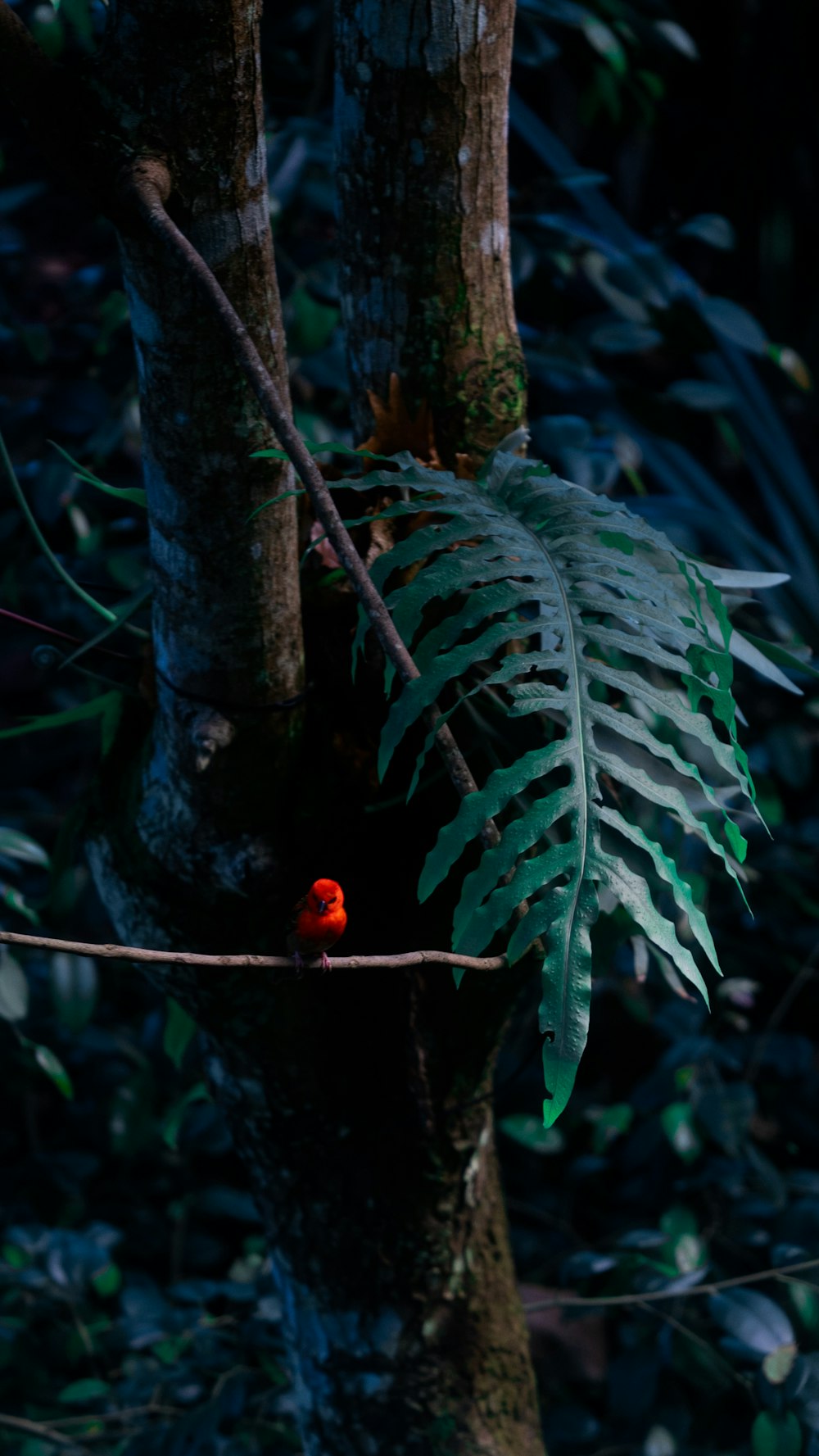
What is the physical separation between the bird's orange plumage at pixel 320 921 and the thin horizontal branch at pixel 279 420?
11 centimetres

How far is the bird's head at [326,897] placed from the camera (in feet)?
2.29

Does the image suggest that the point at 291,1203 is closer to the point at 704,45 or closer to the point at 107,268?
the point at 107,268

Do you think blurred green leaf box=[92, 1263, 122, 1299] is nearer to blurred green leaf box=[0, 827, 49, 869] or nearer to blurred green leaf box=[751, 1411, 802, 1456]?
blurred green leaf box=[0, 827, 49, 869]

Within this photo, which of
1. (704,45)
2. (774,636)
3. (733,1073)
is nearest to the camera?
(774,636)

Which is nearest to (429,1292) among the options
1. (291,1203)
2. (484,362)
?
(291,1203)

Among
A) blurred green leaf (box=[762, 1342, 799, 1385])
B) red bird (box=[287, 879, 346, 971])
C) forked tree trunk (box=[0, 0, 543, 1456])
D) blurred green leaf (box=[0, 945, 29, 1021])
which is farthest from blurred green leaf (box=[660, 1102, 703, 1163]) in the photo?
red bird (box=[287, 879, 346, 971])

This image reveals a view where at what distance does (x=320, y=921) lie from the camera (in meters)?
0.71

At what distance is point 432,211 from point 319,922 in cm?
55

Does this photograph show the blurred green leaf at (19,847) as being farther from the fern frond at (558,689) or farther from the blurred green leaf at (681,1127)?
the blurred green leaf at (681,1127)

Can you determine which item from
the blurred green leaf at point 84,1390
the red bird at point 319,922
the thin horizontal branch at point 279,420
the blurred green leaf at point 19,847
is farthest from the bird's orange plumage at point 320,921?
the blurred green leaf at point 84,1390

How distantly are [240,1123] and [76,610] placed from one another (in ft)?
2.87

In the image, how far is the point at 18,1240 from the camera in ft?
5.03

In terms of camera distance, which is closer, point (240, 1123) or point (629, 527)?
point (629, 527)

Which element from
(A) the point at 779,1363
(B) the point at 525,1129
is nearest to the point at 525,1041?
(B) the point at 525,1129
